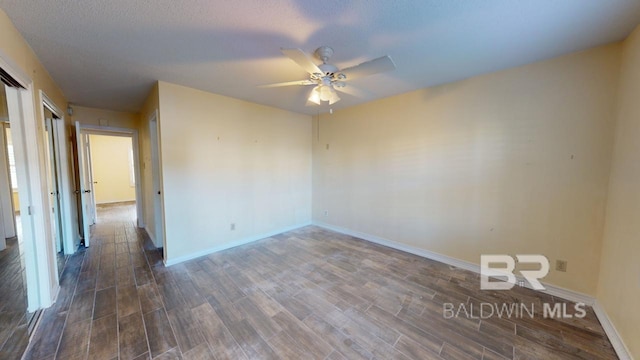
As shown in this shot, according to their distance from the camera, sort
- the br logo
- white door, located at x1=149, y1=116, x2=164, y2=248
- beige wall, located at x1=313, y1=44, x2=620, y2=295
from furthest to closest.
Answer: white door, located at x1=149, y1=116, x2=164, y2=248 → the br logo → beige wall, located at x1=313, y1=44, x2=620, y2=295

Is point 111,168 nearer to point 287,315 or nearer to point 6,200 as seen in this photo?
point 6,200

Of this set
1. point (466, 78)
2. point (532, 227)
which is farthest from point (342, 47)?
point (532, 227)

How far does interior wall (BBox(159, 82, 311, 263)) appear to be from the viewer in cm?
308

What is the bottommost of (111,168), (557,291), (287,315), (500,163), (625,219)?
(287,315)

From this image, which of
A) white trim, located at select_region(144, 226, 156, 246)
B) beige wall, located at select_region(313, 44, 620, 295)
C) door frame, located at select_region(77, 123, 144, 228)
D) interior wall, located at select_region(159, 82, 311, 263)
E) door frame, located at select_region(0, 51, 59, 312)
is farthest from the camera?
door frame, located at select_region(77, 123, 144, 228)

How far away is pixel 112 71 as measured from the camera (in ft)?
8.34

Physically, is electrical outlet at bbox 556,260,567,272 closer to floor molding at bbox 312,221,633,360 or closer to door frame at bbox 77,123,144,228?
floor molding at bbox 312,221,633,360

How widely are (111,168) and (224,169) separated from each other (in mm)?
7086

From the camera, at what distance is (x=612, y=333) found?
177 cm

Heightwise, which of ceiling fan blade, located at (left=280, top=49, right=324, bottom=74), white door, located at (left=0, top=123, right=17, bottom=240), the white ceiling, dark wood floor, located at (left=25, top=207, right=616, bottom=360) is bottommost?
dark wood floor, located at (left=25, top=207, right=616, bottom=360)

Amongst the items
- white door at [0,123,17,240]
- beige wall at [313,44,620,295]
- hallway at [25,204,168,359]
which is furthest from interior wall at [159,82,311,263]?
white door at [0,123,17,240]

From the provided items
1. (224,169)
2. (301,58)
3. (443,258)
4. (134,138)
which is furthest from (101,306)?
(443,258)

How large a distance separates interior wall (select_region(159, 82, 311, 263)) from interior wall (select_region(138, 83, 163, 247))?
28.7 inches

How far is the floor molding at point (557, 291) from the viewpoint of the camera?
1.68 metres
